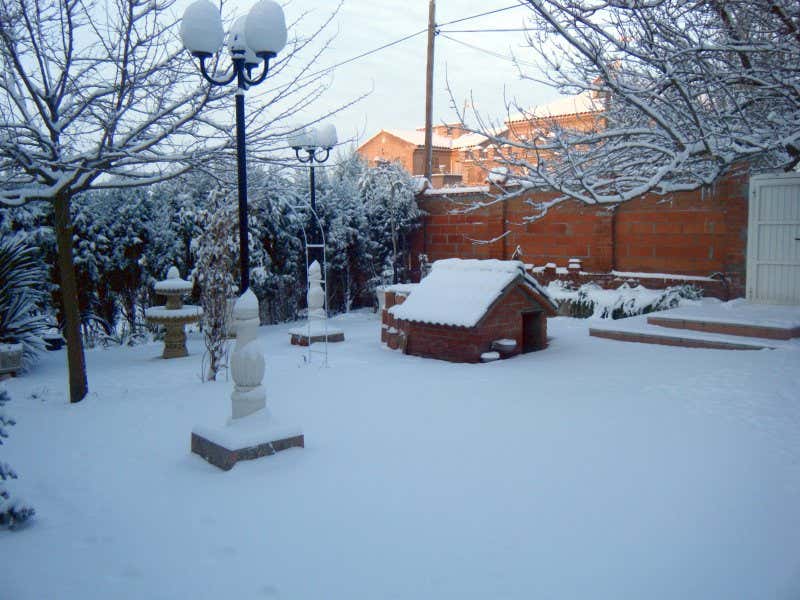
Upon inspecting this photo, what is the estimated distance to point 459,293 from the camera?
7727mm

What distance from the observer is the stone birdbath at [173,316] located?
8453 mm

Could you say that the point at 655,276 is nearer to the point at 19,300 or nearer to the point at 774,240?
the point at 774,240

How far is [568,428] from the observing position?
15.5ft

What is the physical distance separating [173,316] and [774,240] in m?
8.10

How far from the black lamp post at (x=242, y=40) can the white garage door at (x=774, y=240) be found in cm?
740

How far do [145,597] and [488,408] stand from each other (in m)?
3.22

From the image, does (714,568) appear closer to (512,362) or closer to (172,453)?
(172,453)

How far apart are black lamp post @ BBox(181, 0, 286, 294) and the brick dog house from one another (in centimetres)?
336

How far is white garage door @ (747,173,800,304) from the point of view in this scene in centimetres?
878

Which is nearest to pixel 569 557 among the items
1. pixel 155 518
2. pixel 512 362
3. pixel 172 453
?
pixel 155 518

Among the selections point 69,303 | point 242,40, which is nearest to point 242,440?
point 242,40

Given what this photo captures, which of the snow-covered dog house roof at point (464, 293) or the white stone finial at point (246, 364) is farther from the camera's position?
the snow-covered dog house roof at point (464, 293)

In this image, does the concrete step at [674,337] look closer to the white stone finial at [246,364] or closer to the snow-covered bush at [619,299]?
the snow-covered bush at [619,299]

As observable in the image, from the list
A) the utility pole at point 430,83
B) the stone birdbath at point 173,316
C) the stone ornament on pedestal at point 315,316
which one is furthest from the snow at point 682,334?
the utility pole at point 430,83
